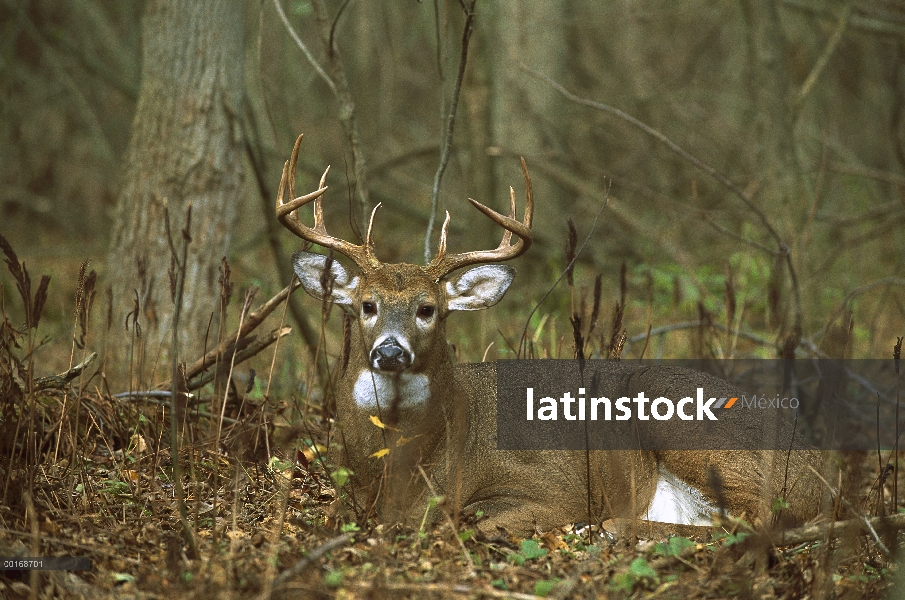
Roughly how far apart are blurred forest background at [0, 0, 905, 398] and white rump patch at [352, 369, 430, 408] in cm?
99

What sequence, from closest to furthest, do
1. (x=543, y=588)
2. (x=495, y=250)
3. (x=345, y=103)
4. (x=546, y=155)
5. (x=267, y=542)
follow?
(x=543, y=588) → (x=267, y=542) → (x=495, y=250) → (x=345, y=103) → (x=546, y=155)

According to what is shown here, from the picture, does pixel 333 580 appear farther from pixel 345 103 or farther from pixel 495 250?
pixel 345 103

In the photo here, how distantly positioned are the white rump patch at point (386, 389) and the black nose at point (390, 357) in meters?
0.18

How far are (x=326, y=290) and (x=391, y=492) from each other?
0.96 m

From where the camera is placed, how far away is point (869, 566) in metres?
4.26

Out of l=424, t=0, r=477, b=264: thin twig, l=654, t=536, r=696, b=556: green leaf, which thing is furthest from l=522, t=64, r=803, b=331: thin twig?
l=654, t=536, r=696, b=556: green leaf

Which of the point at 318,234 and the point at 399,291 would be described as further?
the point at 318,234

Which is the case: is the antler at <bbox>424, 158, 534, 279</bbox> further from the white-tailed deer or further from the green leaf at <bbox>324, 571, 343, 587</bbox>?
the green leaf at <bbox>324, 571, 343, 587</bbox>

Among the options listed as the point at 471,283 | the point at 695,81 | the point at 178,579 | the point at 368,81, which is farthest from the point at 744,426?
the point at 368,81

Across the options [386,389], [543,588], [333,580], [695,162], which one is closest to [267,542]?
→ [333,580]

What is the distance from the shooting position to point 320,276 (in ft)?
15.9

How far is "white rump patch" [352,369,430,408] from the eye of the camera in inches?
177

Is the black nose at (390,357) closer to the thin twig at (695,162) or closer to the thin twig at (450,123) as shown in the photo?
the thin twig at (450,123)

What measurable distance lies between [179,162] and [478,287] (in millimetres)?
2654
